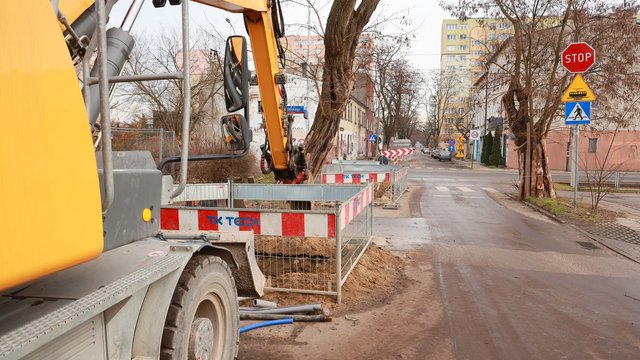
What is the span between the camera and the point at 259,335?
4.64 m

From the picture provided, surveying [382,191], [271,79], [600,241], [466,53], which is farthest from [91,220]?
[466,53]

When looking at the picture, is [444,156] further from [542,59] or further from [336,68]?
[336,68]

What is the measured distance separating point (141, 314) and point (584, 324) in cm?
455

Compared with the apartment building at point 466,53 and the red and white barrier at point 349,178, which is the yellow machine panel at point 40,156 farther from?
the apartment building at point 466,53

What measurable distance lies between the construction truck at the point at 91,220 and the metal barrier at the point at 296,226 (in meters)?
Result: 1.68

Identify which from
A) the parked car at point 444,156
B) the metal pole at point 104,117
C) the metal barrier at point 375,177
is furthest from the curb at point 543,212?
the parked car at point 444,156

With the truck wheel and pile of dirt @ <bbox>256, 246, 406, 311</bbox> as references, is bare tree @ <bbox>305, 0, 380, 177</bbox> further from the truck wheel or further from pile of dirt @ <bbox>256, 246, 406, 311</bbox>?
the truck wheel

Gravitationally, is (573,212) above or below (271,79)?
below

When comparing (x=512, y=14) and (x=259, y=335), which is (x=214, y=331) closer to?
(x=259, y=335)

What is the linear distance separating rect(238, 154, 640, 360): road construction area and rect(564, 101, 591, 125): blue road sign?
4.21 m

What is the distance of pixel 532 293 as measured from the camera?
6172mm

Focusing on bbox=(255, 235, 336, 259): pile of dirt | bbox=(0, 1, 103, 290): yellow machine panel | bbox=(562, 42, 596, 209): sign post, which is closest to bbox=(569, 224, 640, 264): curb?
bbox=(562, 42, 596, 209): sign post

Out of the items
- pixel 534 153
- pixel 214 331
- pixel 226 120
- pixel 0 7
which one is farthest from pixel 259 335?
pixel 534 153

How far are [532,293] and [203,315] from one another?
4.61 m
